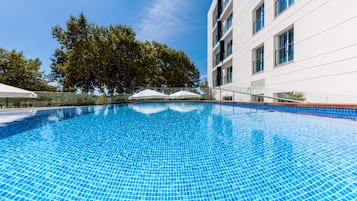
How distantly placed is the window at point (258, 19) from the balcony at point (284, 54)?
3229 millimetres

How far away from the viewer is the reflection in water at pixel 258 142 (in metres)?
3.25

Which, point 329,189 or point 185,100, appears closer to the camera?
point 329,189

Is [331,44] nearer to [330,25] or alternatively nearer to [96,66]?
[330,25]

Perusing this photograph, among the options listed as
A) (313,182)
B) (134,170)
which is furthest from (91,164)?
(313,182)

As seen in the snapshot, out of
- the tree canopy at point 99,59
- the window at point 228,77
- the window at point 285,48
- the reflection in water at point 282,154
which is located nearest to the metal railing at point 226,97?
the window at point 228,77

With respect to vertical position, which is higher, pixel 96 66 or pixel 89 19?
pixel 89 19

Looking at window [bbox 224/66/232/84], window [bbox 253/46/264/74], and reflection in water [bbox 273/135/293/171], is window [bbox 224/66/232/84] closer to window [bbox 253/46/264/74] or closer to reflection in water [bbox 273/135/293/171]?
window [bbox 253/46/264/74]

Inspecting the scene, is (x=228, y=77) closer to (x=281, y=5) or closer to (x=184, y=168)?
(x=281, y=5)

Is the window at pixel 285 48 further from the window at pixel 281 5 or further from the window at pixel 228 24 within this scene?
the window at pixel 228 24

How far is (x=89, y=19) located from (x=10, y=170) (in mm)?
21684

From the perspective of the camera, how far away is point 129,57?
68.7ft

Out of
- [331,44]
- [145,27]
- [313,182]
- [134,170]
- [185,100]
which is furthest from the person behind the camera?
[145,27]

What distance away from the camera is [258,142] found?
391 cm

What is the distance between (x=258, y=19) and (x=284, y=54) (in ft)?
16.2
